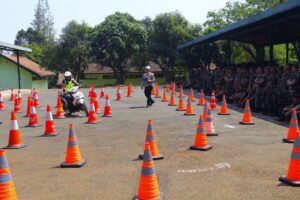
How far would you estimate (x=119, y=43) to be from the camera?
55750 millimetres

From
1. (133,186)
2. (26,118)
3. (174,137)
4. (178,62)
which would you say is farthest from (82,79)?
(133,186)

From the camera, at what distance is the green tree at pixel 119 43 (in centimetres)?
5634

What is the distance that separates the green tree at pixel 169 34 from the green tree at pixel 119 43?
2.02 metres

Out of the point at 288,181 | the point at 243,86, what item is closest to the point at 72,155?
the point at 288,181

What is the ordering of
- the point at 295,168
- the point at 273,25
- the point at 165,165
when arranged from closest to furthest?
the point at 295,168, the point at 165,165, the point at 273,25

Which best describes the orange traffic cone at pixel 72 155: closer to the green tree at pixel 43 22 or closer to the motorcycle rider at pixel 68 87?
the motorcycle rider at pixel 68 87

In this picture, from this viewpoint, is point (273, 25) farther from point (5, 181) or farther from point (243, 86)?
point (5, 181)

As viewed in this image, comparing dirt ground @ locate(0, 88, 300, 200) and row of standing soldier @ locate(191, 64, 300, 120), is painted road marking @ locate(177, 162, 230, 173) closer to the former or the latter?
dirt ground @ locate(0, 88, 300, 200)

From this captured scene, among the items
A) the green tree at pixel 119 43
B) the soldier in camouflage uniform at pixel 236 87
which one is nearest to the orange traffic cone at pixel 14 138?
the soldier in camouflage uniform at pixel 236 87

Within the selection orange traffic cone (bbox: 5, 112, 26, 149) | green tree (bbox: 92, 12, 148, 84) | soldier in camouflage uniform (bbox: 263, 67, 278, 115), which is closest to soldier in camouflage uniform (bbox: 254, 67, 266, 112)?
soldier in camouflage uniform (bbox: 263, 67, 278, 115)

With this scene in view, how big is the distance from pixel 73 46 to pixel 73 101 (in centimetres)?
4450

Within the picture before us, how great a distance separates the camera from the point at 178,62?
56531mm

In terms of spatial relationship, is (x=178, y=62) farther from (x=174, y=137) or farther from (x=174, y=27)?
(x=174, y=137)

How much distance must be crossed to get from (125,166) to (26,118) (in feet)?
31.3
